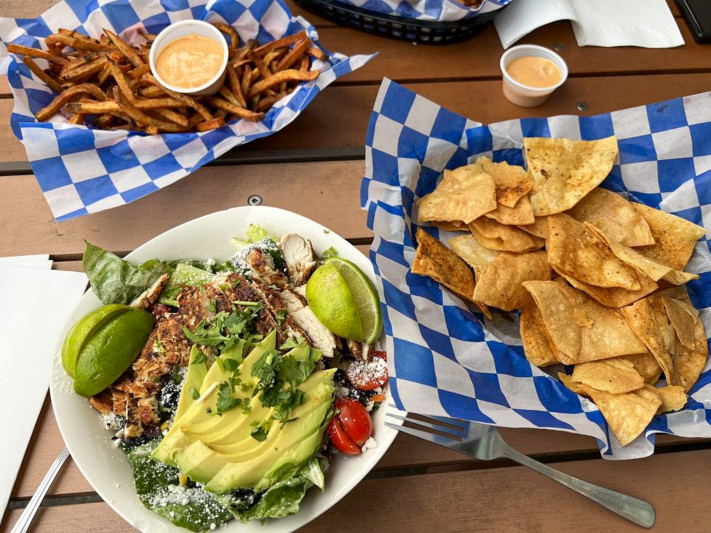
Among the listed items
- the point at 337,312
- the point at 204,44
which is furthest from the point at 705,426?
the point at 204,44

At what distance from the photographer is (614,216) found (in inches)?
→ 68.7

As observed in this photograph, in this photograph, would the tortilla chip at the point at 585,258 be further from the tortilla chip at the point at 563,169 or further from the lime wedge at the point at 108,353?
the lime wedge at the point at 108,353

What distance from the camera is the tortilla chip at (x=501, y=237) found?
1.69m

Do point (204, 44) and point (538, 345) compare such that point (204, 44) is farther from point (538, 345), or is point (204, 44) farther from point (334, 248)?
point (538, 345)

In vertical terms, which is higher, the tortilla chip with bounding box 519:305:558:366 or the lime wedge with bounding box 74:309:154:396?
the lime wedge with bounding box 74:309:154:396

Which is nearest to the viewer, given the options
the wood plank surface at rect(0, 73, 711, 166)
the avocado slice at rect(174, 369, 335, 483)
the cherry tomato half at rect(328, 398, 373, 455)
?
the avocado slice at rect(174, 369, 335, 483)

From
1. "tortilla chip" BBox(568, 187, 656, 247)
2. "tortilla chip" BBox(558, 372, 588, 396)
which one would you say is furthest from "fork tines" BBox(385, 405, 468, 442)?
"tortilla chip" BBox(568, 187, 656, 247)

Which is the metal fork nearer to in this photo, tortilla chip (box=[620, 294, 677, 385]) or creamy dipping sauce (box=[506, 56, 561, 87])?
tortilla chip (box=[620, 294, 677, 385])

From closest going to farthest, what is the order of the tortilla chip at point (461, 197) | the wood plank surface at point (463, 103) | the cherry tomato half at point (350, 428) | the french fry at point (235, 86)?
the cherry tomato half at point (350, 428) < the tortilla chip at point (461, 197) < the french fry at point (235, 86) < the wood plank surface at point (463, 103)

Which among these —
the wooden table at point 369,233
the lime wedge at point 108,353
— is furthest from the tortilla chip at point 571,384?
the lime wedge at point 108,353

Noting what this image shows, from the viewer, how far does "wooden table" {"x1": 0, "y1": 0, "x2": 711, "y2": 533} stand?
4.87ft

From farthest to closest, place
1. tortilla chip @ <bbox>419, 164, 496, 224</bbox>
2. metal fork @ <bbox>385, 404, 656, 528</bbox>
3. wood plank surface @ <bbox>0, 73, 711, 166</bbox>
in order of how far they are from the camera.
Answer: wood plank surface @ <bbox>0, 73, 711, 166</bbox> < tortilla chip @ <bbox>419, 164, 496, 224</bbox> < metal fork @ <bbox>385, 404, 656, 528</bbox>

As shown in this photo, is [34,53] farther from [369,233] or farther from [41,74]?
[369,233]

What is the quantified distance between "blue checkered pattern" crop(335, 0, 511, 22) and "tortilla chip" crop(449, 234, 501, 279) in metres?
0.82
